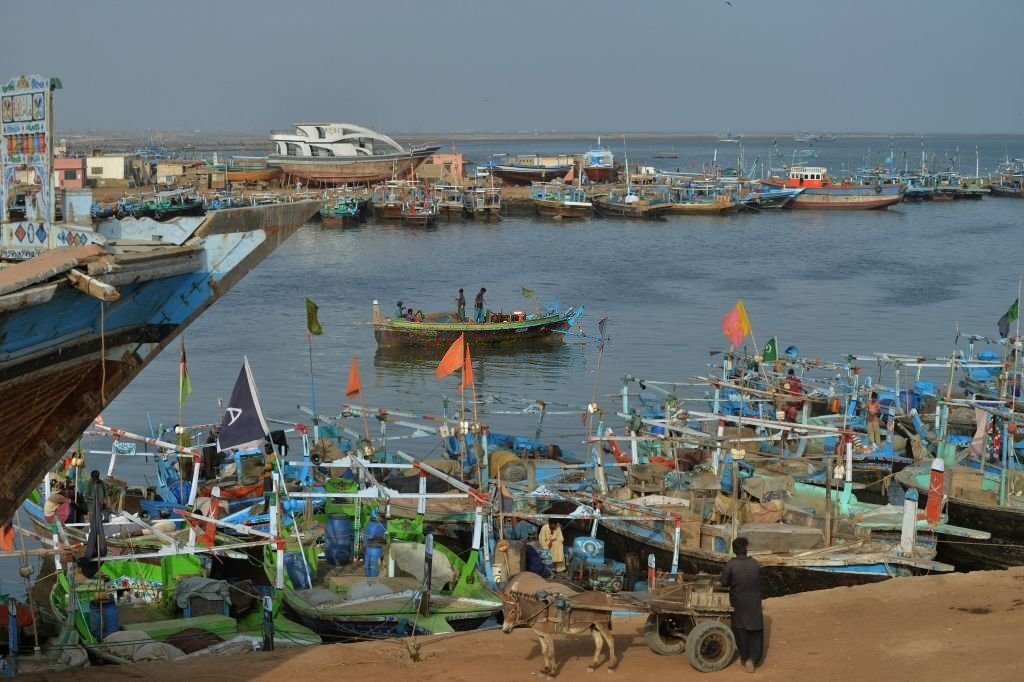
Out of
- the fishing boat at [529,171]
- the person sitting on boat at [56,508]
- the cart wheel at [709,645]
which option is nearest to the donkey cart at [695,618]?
the cart wheel at [709,645]

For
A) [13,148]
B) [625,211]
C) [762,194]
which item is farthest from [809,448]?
[762,194]

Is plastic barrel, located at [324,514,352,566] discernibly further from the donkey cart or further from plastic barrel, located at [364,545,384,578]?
the donkey cart

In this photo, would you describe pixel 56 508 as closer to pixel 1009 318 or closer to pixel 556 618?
pixel 556 618

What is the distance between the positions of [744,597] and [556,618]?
4.27 feet

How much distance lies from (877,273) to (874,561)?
34543mm

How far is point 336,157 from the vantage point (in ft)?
233

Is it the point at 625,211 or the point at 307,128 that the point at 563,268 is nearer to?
the point at 625,211

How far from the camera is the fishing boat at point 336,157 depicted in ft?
232

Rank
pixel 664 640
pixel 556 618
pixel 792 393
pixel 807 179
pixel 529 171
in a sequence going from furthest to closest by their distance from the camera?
1. pixel 529 171
2. pixel 807 179
3. pixel 792 393
4. pixel 664 640
5. pixel 556 618

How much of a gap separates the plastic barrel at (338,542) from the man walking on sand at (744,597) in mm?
5713

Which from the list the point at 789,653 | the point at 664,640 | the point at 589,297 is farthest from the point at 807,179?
the point at 664,640

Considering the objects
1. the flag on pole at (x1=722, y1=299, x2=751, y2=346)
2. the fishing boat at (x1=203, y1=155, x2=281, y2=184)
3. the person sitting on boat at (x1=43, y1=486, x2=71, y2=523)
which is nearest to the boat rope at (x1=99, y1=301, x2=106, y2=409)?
the person sitting on boat at (x1=43, y1=486, x2=71, y2=523)

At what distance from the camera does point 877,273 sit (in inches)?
1813

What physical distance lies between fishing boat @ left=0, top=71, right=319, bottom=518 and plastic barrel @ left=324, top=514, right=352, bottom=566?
221 inches
